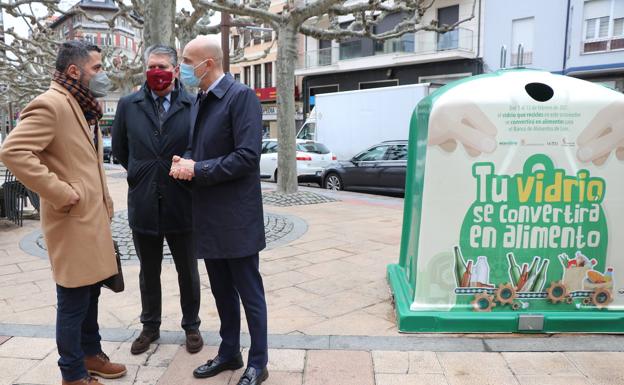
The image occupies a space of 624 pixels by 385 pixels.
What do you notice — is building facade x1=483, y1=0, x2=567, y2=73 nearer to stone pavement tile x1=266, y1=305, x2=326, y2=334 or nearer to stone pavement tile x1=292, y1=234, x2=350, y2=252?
stone pavement tile x1=292, y1=234, x2=350, y2=252

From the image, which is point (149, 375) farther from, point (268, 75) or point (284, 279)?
point (268, 75)

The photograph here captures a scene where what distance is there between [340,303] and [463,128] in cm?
175

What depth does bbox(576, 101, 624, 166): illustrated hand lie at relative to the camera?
3.32m

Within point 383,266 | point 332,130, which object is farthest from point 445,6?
point 383,266

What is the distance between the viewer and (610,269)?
3.49 meters

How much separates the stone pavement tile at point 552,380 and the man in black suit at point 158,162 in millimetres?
1952

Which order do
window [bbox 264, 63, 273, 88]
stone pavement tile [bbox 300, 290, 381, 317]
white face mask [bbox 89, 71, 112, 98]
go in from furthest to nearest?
window [bbox 264, 63, 273, 88]
stone pavement tile [bbox 300, 290, 381, 317]
white face mask [bbox 89, 71, 112, 98]

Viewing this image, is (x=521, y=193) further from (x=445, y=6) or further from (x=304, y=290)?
(x=445, y=6)

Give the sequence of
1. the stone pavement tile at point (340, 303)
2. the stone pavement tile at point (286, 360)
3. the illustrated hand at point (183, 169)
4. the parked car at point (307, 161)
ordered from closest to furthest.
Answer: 1. the illustrated hand at point (183, 169)
2. the stone pavement tile at point (286, 360)
3. the stone pavement tile at point (340, 303)
4. the parked car at point (307, 161)

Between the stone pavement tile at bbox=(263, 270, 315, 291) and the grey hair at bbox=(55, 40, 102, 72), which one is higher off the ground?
the grey hair at bbox=(55, 40, 102, 72)

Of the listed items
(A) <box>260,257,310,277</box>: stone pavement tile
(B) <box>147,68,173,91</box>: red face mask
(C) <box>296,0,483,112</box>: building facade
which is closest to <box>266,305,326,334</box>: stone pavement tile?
(A) <box>260,257,310,277</box>: stone pavement tile

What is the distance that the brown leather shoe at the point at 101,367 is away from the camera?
117 inches

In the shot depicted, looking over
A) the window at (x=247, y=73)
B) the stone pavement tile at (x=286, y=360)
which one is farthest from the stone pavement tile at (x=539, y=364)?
the window at (x=247, y=73)

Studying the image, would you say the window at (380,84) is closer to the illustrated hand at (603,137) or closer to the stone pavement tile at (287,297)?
the stone pavement tile at (287,297)
